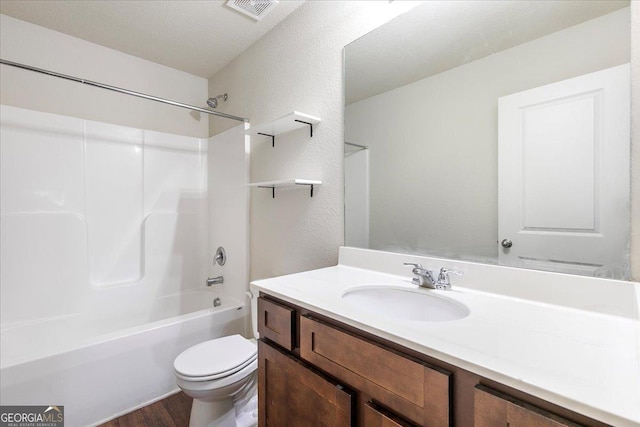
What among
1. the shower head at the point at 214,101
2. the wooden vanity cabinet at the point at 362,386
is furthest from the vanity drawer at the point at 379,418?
the shower head at the point at 214,101

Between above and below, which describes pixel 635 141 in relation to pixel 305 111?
below

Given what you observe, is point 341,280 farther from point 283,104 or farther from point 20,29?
point 20,29

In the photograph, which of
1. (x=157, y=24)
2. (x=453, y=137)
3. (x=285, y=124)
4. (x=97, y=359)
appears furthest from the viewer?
(x=157, y=24)

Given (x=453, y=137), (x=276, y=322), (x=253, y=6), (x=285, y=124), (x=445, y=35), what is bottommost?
(x=276, y=322)

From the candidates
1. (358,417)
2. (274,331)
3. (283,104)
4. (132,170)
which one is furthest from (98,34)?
(358,417)

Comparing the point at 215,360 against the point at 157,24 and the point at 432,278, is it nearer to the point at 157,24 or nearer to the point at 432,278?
the point at 432,278

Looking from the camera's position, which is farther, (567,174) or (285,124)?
(285,124)

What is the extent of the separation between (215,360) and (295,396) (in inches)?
27.9

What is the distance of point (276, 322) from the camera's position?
3.37 ft

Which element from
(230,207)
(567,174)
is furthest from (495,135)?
(230,207)

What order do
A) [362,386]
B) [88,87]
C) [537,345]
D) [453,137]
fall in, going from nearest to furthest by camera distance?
[537,345] < [362,386] < [453,137] < [88,87]

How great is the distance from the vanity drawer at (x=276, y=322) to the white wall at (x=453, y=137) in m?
0.60

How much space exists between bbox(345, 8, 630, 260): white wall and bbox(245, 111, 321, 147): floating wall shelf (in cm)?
24

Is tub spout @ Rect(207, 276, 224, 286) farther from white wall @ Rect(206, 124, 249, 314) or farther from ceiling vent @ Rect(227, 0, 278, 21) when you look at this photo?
ceiling vent @ Rect(227, 0, 278, 21)
